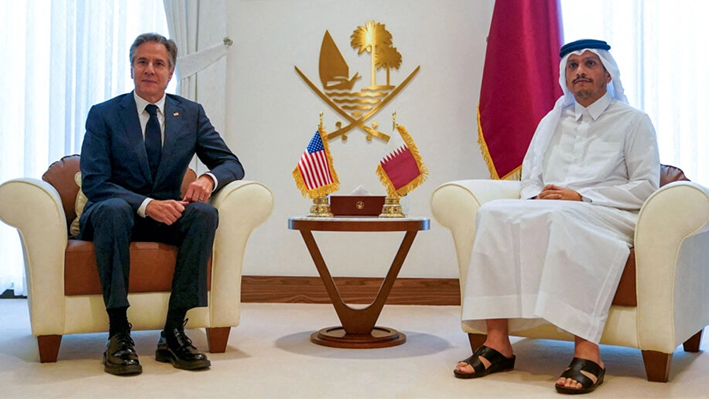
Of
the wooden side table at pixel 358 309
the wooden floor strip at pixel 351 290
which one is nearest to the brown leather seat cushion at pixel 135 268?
the wooden side table at pixel 358 309

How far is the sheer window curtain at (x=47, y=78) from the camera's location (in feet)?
16.0

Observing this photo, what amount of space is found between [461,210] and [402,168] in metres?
0.52

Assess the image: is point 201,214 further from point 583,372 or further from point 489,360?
point 583,372

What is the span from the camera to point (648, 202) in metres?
2.59

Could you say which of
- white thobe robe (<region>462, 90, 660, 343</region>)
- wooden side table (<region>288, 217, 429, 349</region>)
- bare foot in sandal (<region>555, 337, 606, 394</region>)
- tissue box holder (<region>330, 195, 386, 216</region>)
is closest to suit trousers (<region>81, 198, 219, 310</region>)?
wooden side table (<region>288, 217, 429, 349</region>)

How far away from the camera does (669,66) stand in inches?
178

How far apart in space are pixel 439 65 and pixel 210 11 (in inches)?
66.3

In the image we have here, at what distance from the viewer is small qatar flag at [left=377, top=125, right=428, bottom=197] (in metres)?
3.34

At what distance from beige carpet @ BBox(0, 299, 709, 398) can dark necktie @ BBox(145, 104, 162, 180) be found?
2.78ft

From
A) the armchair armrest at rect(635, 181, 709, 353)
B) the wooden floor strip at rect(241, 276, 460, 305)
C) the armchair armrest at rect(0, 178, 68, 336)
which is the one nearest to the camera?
the armchair armrest at rect(635, 181, 709, 353)

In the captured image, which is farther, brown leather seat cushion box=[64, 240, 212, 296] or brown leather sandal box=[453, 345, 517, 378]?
brown leather seat cushion box=[64, 240, 212, 296]

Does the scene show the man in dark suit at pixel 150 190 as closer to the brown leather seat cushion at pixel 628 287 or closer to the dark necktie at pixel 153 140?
the dark necktie at pixel 153 140

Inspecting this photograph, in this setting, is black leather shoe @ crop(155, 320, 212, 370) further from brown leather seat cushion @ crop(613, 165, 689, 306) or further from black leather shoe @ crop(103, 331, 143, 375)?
brown leather seat cushion @ crop(613, 165, 689, 306)

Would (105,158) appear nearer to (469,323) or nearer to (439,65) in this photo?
(469,323)
